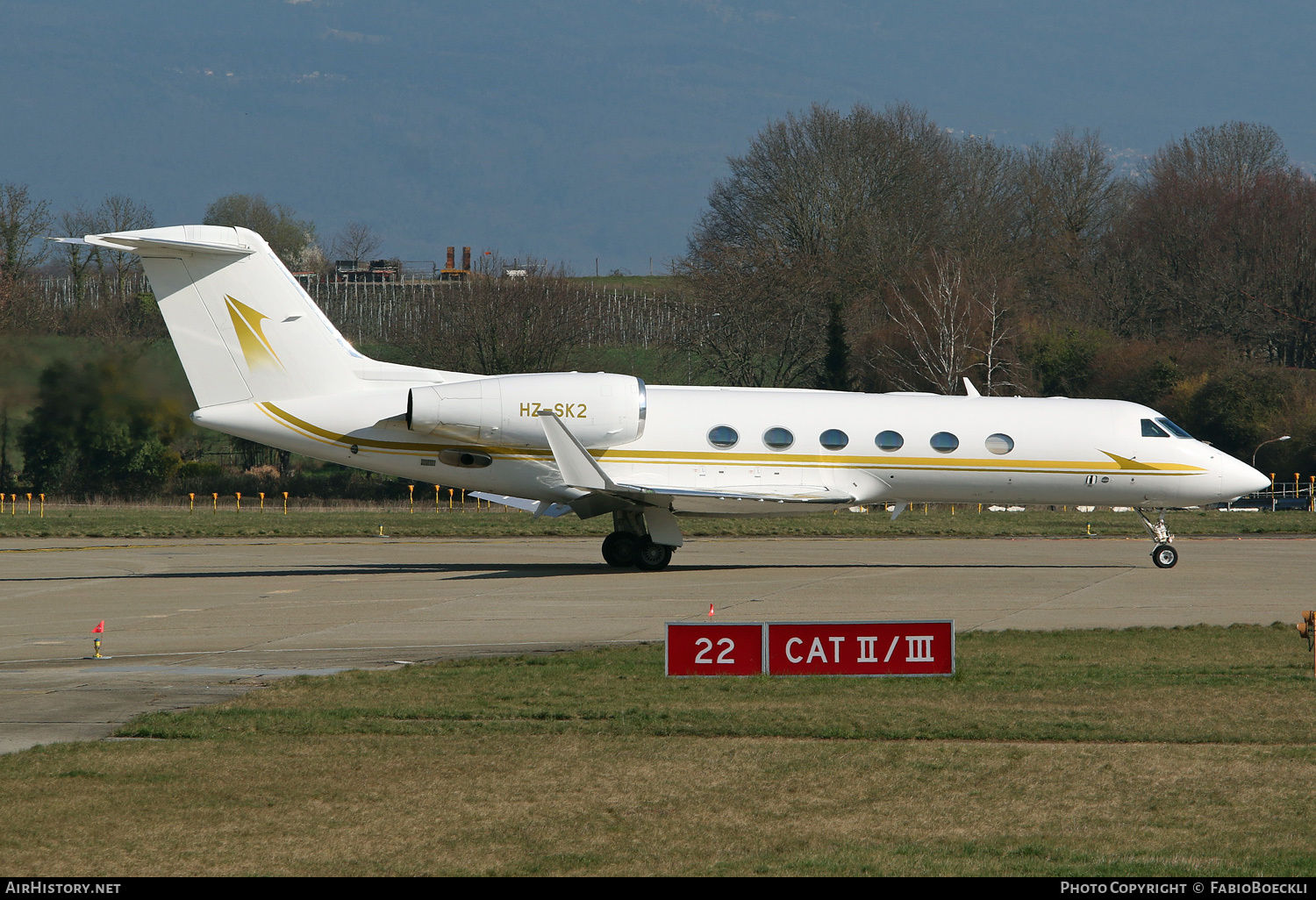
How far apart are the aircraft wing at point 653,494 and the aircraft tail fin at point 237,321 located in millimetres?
4112

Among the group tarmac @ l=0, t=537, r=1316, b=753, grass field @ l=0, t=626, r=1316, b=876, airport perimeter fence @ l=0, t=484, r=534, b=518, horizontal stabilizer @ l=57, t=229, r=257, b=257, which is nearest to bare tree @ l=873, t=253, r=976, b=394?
airport perimeter fence @ l=0, t=484, r=534, b=518

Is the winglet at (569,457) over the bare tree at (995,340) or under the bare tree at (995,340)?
under

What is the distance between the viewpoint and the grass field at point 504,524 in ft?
105

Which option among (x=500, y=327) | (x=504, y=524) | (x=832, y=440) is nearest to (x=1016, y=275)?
(x=500, y=327)

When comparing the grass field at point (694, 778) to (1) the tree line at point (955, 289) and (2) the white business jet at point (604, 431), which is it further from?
(1) the tree line at point (955, 289)

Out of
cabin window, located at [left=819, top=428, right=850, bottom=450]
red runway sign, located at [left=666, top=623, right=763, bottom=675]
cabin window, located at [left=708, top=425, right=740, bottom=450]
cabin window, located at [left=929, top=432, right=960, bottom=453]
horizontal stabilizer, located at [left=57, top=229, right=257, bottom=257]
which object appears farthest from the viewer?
cabin window, located at [left=929, top=432, right=960, bottom=453]

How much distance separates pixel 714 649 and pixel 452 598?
757 centimetres

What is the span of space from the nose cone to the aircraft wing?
7476mm

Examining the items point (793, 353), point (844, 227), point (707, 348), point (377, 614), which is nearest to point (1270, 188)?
point (844, 227)

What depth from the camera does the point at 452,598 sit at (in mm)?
18266

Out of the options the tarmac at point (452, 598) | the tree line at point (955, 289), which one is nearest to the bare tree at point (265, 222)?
the tree line at point (955, 289)

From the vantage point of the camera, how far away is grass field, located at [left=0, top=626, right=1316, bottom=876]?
6.57 metres

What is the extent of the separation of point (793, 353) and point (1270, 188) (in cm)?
3148

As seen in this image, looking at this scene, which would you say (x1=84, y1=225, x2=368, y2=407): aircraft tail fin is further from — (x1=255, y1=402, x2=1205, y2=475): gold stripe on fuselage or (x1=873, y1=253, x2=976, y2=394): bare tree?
(x1=873, y1=253, x2=976, y2=394): bare tree
